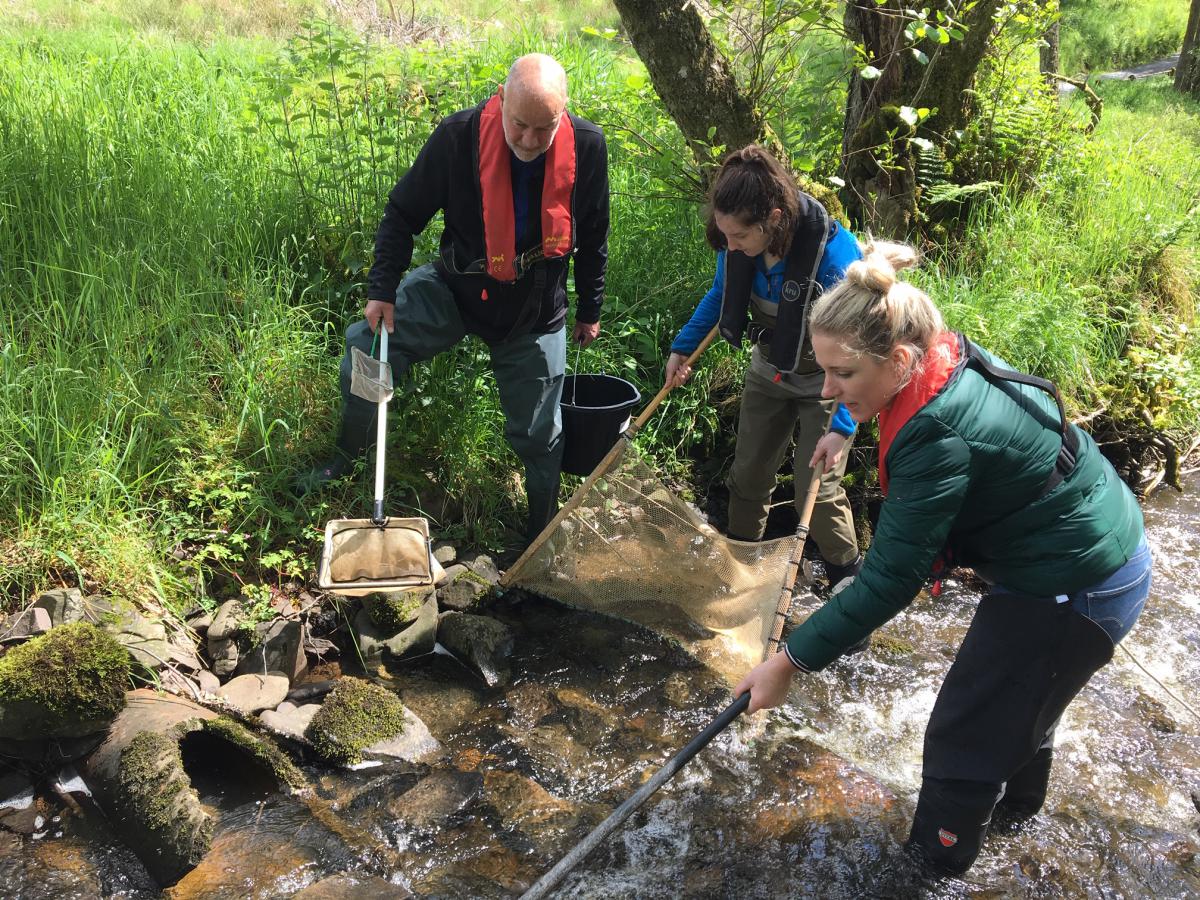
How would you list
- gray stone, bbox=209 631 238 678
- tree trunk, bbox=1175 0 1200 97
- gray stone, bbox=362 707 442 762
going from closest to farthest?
gray stone, bbox=362 707 442 762 < gray stone, bbox=209 631 238 678 < tree trunk, bbox=1175 0 1200 97

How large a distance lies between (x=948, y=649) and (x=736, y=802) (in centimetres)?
141

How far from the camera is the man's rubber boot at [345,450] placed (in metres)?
3.67

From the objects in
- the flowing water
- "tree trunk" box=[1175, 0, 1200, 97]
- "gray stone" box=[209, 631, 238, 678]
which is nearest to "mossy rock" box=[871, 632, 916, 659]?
the flowing water

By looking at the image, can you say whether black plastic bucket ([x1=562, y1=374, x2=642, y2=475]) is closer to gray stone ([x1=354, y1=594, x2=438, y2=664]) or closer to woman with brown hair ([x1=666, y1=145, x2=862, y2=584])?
woman with brown hair ([x1=666, y1=145, x2=862, y2=584])

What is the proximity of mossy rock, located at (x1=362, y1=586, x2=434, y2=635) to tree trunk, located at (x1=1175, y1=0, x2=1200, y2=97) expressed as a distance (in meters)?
15.7

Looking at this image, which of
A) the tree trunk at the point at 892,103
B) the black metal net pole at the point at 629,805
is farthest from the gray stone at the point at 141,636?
the tree trunk at the point at 892,103

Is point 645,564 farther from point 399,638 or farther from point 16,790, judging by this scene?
point 16,790

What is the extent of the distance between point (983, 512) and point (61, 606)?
9.31 ft

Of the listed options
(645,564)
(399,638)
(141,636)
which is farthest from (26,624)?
(645,564)

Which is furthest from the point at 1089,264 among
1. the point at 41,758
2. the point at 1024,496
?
the point at 41,758

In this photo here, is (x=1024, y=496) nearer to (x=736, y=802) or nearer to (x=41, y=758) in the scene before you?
(x=736, y=802)

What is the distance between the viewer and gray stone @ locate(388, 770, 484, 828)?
2840 millimetres

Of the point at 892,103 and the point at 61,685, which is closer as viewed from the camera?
the point at 61,685

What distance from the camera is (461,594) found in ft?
12.3
